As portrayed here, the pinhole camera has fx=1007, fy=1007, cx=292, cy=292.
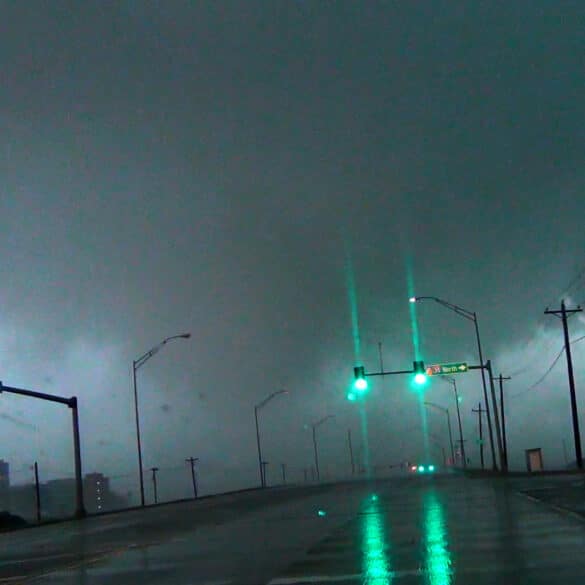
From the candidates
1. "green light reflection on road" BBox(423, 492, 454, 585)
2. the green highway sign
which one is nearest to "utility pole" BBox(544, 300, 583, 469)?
the green highway sign

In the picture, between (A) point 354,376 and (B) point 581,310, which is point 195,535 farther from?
(B) point 581,310

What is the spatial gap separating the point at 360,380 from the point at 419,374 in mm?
3317

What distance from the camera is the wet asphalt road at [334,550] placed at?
15742 mm

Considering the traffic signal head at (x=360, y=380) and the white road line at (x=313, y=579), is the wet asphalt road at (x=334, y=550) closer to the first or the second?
the white road line at (x=313, y=579)

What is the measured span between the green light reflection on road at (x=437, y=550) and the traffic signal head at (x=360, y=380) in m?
19.0

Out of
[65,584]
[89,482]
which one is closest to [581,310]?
[65,584]

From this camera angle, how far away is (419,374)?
5141cm

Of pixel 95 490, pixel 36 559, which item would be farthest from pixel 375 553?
pixel 95 490

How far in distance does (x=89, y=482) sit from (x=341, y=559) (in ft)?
319

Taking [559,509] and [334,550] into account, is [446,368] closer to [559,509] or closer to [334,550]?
[559,509]

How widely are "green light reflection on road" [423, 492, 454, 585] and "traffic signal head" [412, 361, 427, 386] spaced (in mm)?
20443

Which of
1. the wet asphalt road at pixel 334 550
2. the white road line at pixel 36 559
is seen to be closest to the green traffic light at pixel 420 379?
the wet asphalt road at pixel 334 550

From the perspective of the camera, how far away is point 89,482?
112m

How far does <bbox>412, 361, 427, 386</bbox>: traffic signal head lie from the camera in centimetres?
5138
